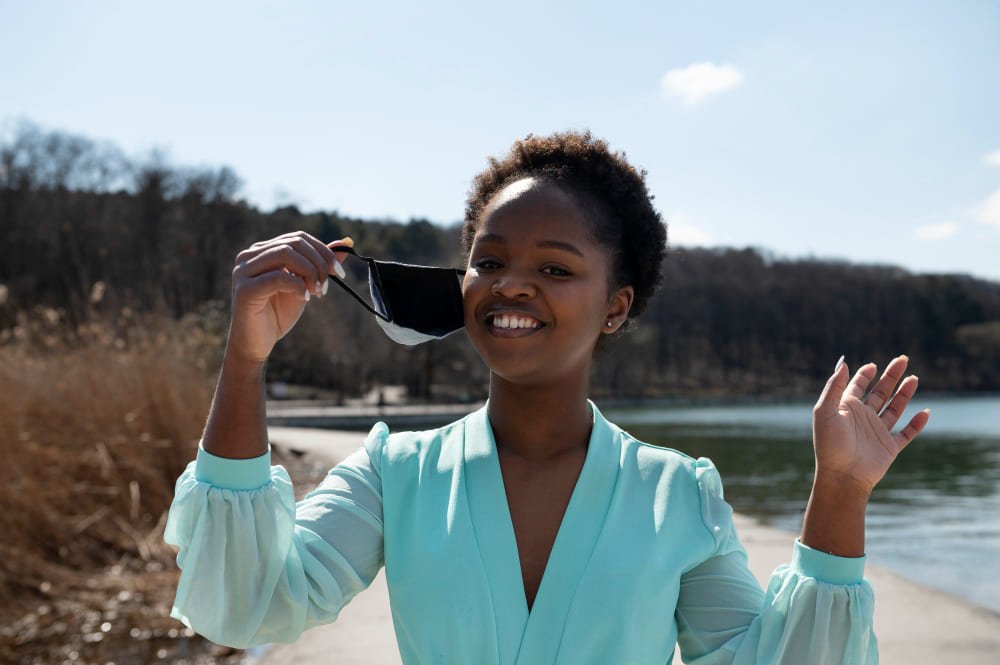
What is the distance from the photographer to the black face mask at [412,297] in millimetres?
1635

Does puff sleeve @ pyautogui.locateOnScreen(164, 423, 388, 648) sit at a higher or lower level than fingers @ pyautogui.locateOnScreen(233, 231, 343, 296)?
lower

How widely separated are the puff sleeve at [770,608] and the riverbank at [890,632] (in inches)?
118

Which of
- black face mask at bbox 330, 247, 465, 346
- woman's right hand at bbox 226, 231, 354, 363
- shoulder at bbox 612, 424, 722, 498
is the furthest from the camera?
black face mask at bbox 330, 247, 465, 346

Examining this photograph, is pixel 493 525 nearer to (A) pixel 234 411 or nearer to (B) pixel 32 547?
(A) pixel 234 411

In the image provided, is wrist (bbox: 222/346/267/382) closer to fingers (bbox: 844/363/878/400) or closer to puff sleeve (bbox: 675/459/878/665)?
puff sleeve (bbox: 675/459/878/665)

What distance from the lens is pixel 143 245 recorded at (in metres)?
37.9

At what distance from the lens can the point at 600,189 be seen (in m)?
1.69

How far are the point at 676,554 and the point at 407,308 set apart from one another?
2.13ft

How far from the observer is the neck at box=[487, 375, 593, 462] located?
1625mm

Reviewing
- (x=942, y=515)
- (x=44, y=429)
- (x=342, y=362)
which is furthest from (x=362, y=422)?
(x=44, y=429)

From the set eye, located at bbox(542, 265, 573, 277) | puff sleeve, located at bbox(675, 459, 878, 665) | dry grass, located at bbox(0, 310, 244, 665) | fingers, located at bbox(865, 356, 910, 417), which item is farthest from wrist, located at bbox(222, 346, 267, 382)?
dry grass, located at bbox(0, 310, 244, 665)

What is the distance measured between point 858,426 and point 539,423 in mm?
545

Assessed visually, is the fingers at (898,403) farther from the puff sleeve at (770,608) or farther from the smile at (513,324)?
the smile at (513,324)

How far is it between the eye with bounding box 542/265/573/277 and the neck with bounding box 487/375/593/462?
0.22m
